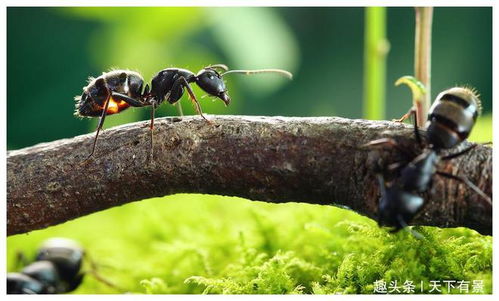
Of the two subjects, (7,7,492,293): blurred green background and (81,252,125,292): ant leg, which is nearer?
(7,7,492,293): blurred green background

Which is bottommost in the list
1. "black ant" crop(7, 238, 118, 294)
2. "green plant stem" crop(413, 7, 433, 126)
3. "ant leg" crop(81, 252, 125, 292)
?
"ant leg" crop(81, 252, 125, 292)

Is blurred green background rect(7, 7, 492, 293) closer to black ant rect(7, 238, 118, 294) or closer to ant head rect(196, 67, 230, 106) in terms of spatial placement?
black ant rect(7, 238, 118, 294)

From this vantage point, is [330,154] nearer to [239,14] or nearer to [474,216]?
[474,216]

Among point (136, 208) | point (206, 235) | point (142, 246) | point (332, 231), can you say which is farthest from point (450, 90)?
point (136, 208)

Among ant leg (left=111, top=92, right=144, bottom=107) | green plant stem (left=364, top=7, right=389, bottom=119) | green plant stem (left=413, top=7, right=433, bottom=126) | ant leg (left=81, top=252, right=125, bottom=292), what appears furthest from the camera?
green plant stem (left=364, top=7, right=389, bottom=119)

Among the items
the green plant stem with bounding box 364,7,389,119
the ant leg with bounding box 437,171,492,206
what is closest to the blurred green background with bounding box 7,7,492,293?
the ant leg with bounding box 437,171,492,206

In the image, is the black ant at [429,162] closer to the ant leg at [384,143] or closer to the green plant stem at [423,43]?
the ant leg at [384,143]

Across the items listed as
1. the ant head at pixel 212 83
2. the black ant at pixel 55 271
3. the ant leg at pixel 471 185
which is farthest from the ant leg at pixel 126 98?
the ant leg at pixel 471 185

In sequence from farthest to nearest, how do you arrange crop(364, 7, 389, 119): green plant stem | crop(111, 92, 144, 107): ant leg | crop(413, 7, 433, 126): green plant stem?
crop(364, 7, 389, 119): green plant stem
crop(413, 7, 433, 126): green plant stem
crop(111, 92, 144, 107): ant leg
